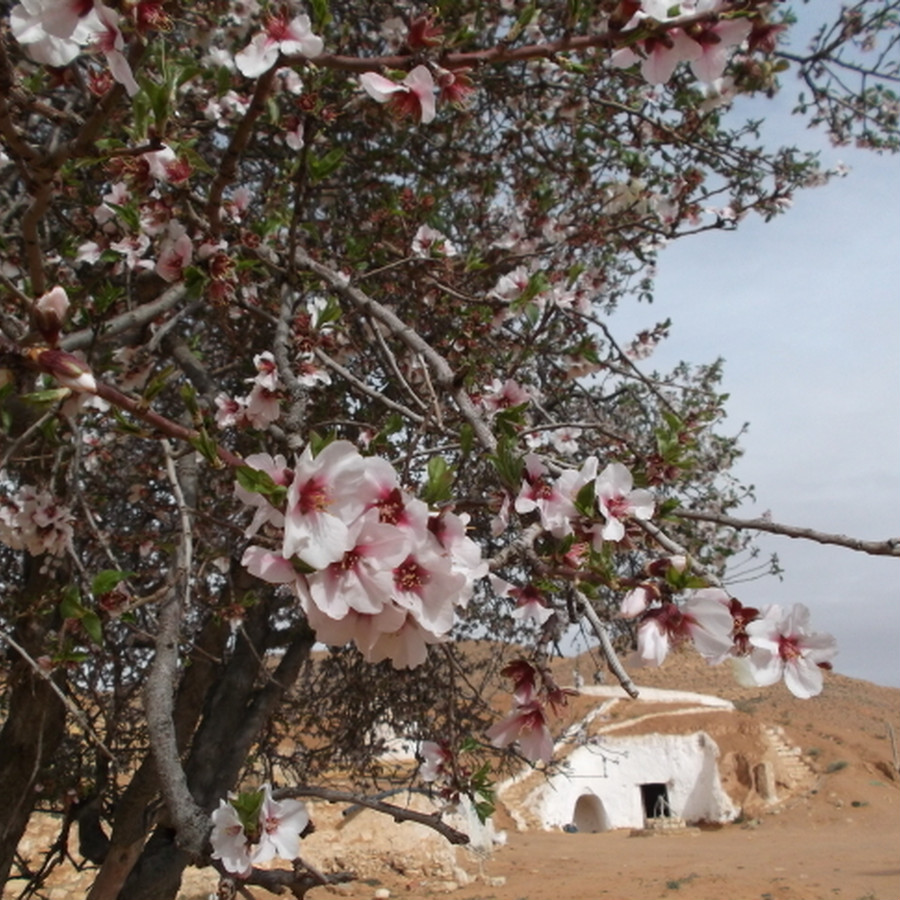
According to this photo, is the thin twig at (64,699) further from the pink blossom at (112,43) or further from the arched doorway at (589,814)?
the arched doorway at (589,814)

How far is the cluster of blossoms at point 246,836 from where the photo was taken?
1492 mm

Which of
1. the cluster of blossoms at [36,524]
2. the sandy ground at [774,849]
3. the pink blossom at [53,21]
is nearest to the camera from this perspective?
the pink blossom at [53,21]

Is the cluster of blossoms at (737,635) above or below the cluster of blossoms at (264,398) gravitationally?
below

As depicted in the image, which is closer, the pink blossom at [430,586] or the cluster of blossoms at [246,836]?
the pink blossom at [430,586]

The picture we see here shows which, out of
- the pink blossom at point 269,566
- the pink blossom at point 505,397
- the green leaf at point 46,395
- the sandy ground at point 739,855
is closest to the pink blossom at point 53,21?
the green leaf at point 46,395

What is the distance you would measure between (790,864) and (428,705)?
12269 mm

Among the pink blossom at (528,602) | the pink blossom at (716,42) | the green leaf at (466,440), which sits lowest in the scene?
the pink blossom at (528,602)

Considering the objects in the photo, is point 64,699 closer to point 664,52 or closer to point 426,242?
point 664,52

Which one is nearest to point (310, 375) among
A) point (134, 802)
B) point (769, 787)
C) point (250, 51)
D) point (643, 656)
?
point (250, 51)

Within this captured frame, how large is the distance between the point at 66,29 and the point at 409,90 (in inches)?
24.9

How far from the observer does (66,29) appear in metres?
1.27

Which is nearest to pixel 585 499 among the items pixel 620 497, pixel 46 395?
pixel 620 497

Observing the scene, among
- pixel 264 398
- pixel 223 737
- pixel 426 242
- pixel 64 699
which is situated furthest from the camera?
pixel 223 737

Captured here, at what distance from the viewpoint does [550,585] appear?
1399 mm
